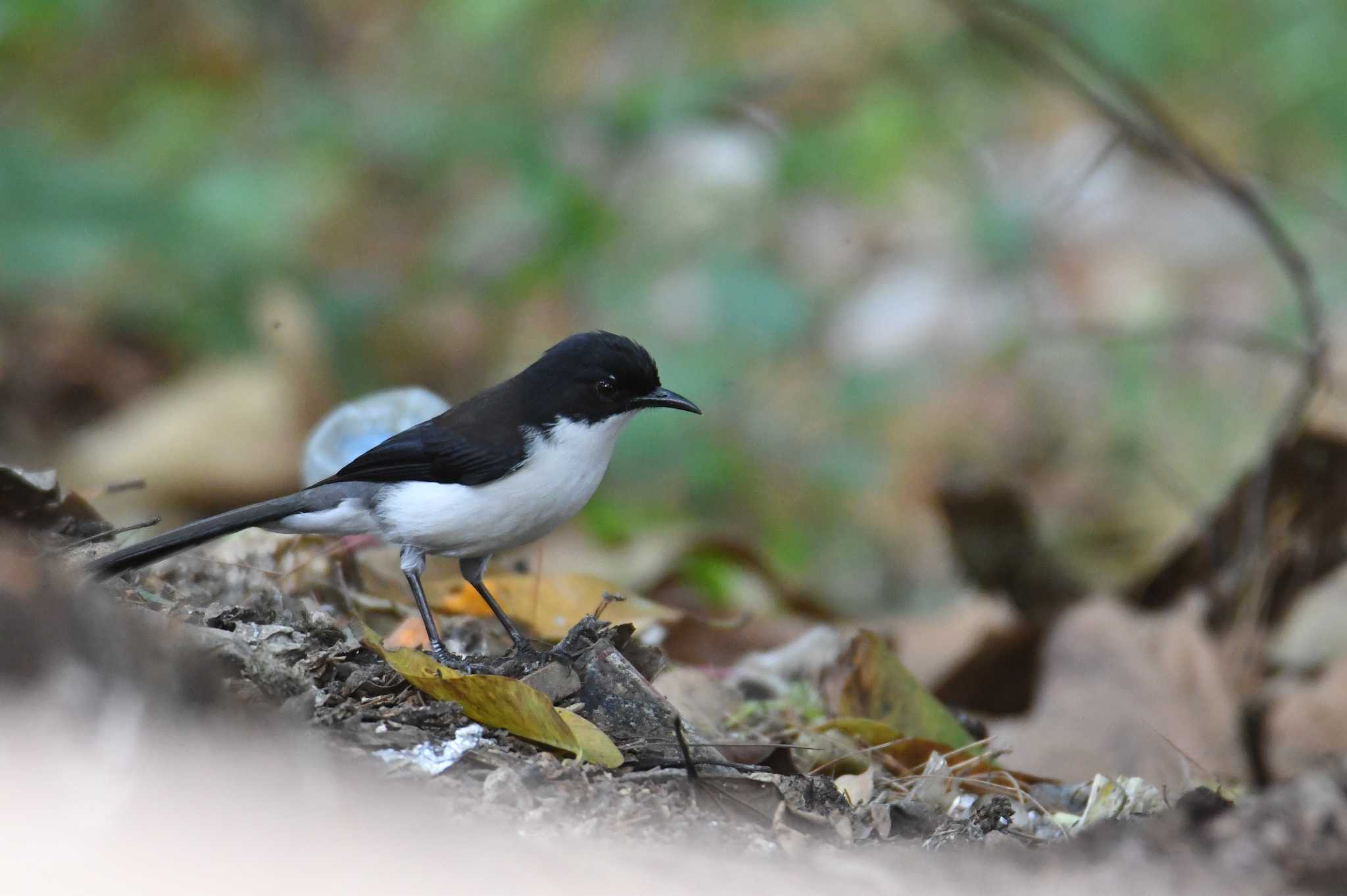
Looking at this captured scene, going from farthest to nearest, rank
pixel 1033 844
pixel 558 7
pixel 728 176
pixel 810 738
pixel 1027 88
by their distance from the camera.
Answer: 1. pixel 1027 88
2. pixel 728 176
3. pixel 558 7
4. pixel 810 738
5. pixel 1033 844

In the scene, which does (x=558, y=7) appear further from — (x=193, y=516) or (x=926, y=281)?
(x=193, y=516)

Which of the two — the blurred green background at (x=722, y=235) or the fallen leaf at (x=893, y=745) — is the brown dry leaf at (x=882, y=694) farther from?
the blurred green background at (x=722, y=235)

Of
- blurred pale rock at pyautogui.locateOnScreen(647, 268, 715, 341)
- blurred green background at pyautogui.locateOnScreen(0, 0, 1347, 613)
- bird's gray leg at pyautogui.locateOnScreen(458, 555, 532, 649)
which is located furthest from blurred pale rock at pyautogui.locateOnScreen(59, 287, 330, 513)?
bird's gray leg at pyautogui.locateOnScreen(458, 555, 532, 649)

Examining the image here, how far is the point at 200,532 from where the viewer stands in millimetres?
3836

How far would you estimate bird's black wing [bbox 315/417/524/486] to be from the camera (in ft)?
14.4

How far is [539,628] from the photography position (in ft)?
15.4

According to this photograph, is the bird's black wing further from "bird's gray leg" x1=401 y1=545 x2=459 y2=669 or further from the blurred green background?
the blurred green background

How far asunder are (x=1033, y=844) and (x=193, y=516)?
Answer: 17.3ft

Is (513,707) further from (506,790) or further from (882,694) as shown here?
(882,694)

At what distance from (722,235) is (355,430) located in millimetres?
5556

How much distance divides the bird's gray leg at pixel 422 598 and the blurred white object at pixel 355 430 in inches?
31.0

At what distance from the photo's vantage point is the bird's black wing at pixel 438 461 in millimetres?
4395

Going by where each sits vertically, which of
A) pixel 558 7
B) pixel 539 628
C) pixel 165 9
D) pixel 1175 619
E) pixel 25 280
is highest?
pixel 165 9

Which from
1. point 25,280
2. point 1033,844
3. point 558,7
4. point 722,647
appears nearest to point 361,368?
point 25,280
